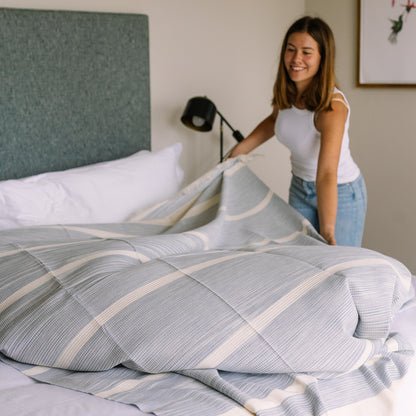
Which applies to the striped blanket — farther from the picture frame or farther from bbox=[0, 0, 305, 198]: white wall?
the picture frame

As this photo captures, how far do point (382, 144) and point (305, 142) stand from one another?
3.44ft

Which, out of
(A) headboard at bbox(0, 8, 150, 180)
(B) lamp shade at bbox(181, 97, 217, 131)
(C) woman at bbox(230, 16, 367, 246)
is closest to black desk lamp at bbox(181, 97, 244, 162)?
(B) lamp shade at bbox(181, 97, 217, 131)

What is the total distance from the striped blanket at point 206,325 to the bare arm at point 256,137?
886 mm

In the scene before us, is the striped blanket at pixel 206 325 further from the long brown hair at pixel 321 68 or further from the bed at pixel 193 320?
the long brown hair at pixel 321 68

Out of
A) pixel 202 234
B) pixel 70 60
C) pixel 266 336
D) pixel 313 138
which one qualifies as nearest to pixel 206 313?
pixel 266 336

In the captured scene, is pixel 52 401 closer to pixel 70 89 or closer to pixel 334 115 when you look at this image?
pixel 334 115

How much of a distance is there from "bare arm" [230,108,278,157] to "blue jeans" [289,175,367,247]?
24 centimetres

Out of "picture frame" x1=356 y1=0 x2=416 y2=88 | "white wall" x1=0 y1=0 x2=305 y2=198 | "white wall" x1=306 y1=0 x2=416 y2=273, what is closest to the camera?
"white wall" x1=0 y1=0 x2=305 y2=198

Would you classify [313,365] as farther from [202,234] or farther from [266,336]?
[202,234]

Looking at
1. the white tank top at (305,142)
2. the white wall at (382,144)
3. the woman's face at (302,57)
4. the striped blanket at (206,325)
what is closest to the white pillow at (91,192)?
the striped blanket at (206,325)

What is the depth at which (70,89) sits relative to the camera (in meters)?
2.46

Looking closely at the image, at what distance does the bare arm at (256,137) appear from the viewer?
2494 millimetres

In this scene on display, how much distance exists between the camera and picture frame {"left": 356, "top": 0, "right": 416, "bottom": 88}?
9.77ft

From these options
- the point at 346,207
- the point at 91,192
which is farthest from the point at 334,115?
the point at 91,192
